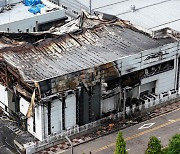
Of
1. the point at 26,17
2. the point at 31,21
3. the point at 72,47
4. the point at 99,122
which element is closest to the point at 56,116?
the point at 99,122

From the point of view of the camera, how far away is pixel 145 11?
343ft

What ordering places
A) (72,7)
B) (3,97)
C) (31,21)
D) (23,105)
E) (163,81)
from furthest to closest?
(72,7) < (31,21) < (163,81) < (3,97) < (23,105)

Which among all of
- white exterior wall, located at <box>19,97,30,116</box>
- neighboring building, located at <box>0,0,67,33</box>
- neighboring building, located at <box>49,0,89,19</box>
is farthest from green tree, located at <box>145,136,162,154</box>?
neighboring building, located at <box>49,0,89,19</box>

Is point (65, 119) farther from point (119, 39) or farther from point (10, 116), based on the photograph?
point (119, 39)

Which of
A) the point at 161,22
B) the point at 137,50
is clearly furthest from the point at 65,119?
the point at 161,22

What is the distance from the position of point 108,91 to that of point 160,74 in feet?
31.7

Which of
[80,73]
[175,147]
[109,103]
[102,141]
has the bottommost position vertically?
[102,141]

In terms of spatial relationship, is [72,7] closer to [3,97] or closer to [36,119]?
[3,97]

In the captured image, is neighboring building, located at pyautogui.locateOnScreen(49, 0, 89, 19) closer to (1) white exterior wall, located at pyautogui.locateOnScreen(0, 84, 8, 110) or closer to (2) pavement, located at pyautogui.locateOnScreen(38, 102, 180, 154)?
(1) white exterior wall, located at pyautogui.locateOnScreen(0, 84, 8, 110)

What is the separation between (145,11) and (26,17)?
20.7m

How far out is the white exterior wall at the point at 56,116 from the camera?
258 feet

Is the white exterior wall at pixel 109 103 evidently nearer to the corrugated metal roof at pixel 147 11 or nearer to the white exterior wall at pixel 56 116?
the white exterior wall at pixel 56 116

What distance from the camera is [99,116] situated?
275 ft

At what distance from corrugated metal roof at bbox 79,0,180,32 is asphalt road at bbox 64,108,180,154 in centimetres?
1766
